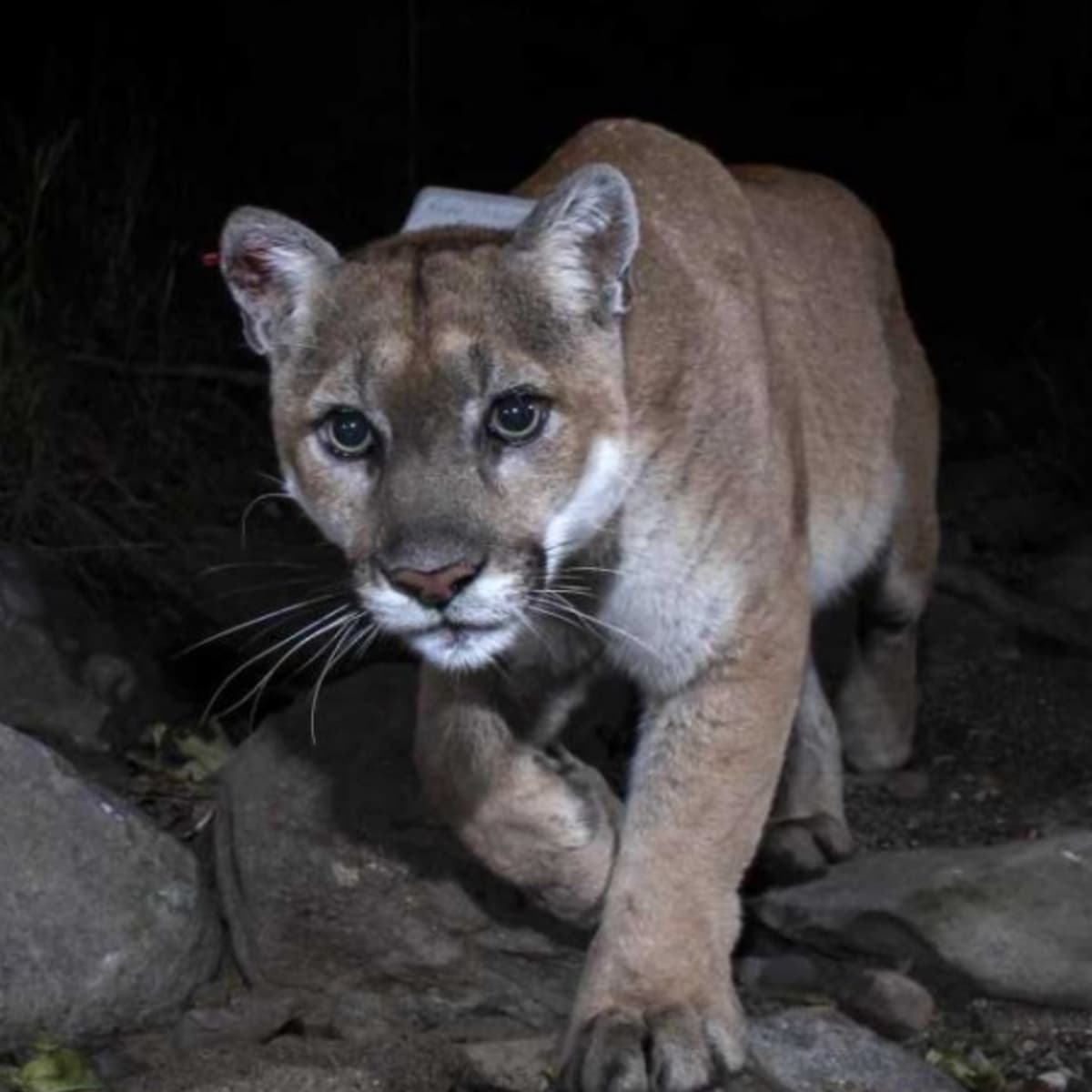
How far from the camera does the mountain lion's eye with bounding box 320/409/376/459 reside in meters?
3.33

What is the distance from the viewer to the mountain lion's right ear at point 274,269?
3537 millimetres

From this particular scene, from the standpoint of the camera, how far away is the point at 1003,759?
5.02 meters

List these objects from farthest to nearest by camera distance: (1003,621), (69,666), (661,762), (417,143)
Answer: (417,143) < (1003,621) < (69,666) < (661,762)

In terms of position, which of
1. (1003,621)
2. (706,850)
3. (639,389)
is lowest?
(1003,621)

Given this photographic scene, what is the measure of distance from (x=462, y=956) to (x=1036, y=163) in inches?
197

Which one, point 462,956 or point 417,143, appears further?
point 417,143

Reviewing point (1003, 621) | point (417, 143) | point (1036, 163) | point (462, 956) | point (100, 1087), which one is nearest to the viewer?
point (100, 1087)

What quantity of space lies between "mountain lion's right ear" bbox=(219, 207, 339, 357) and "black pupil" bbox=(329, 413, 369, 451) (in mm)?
198

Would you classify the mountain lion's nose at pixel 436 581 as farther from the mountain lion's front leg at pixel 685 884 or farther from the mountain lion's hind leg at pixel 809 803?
the mountain lion's hind leg at pixel 809 803

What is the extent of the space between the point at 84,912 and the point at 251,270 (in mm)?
913

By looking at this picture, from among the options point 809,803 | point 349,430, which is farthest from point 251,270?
point 809,803

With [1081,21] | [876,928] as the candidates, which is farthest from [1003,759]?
[1081,21]

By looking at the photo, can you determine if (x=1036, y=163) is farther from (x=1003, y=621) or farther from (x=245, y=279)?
(x=245, y=279)

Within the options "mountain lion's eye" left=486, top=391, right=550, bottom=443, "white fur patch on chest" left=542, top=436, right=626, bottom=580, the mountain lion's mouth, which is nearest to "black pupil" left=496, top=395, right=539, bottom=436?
"mountain lion's eye" left=486, top=391, right=550, bottom=443
